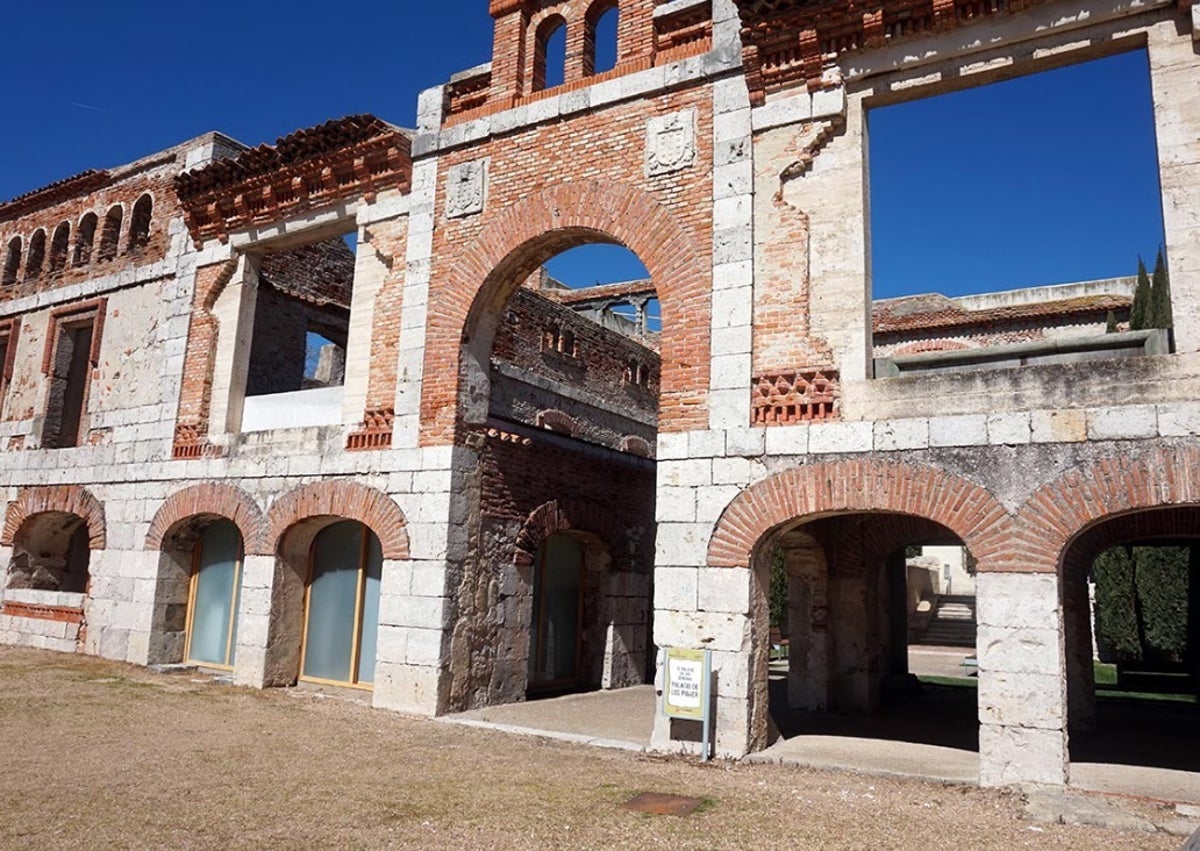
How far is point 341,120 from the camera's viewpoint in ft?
35.7

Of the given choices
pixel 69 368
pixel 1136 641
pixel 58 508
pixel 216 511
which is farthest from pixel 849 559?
pixel 69 368

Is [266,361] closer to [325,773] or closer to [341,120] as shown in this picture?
[341,120]

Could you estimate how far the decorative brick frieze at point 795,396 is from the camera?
303 inches

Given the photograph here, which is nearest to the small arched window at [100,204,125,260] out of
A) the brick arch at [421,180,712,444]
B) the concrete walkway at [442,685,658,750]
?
the brick arch at [421,180,712,444]

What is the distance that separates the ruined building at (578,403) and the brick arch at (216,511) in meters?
0.09

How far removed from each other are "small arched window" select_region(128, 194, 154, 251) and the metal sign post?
36.3ft

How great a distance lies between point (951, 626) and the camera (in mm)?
25234

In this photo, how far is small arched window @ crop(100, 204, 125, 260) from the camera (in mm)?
14312

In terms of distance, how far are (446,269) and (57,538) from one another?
888 centimetres

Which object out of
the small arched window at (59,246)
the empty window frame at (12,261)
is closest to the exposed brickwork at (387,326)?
the small arched window at (59,246)

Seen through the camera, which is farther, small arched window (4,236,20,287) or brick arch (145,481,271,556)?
small arched window (4,236,20,287)

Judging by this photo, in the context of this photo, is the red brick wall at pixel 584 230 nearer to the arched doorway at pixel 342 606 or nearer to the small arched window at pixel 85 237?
the arched doorway at pixel 342 606

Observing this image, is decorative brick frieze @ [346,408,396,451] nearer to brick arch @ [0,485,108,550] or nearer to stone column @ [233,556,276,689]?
stone column @ [233,556,276,689]

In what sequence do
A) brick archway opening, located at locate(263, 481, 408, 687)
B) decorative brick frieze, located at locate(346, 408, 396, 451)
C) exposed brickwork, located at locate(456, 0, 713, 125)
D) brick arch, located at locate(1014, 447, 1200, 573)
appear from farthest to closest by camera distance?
decorative brick frieze, located at locate(346, 408, 396, 451), brick archway opening, located at locate(263, 481, 408, 687), exposed brickwork, located at locate(456, 0, 713, 125), brick arch, located at locate(1014, 447, 1200, 573)
